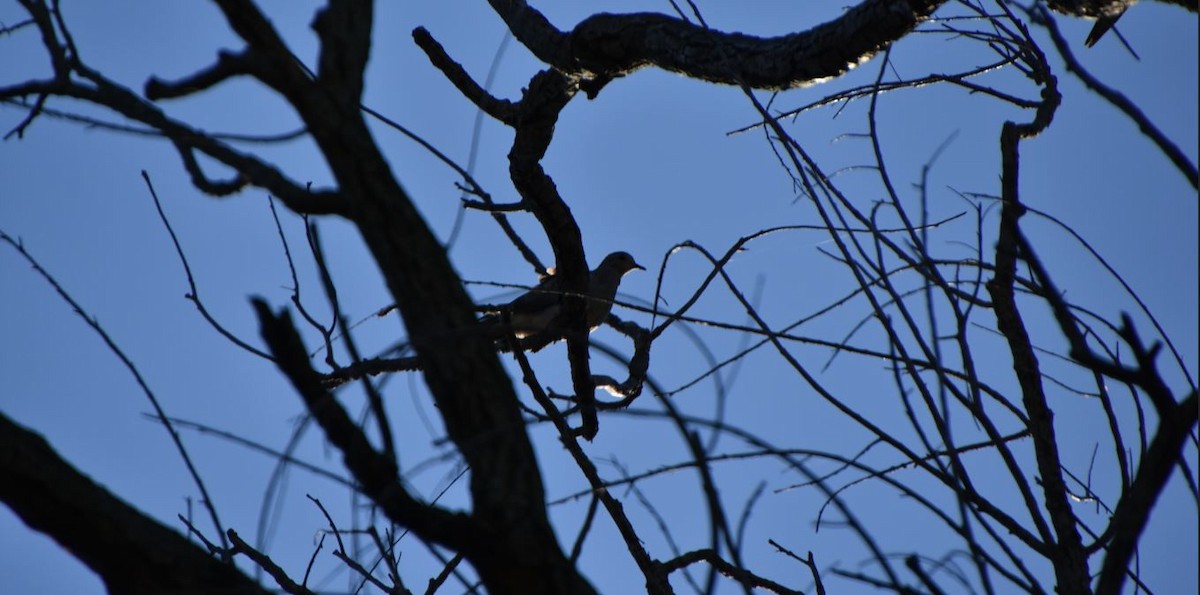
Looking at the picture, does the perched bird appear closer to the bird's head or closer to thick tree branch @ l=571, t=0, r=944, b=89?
thick tree branch @ l=571, t=0, r=944, b=89

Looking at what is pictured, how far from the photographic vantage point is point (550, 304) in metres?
6.84

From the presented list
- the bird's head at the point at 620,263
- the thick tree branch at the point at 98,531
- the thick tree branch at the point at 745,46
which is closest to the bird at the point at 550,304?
the bird's head at the point at 620,263

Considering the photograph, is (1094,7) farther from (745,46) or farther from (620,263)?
(620,263)

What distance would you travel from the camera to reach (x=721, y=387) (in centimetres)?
203

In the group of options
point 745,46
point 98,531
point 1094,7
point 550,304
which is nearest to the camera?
point 98,531

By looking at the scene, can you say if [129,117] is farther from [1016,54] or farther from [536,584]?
[1016,54]

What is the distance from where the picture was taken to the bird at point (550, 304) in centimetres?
282

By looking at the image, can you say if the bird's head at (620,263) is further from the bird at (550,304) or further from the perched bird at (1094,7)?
the perched bird at (1094,7)

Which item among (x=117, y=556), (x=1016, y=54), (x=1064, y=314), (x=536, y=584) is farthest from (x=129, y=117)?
(x=1016, y=54)

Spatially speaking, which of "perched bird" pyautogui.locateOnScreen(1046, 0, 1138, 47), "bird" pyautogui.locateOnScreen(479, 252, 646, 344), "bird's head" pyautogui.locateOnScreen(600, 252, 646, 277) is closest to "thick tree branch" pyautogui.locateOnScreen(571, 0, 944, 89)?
"perched bird" pyautogui.locateOnScreen(1046, 0, 1138, 47)

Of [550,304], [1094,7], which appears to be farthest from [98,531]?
[550,304]

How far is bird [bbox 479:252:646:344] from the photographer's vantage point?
2816mm

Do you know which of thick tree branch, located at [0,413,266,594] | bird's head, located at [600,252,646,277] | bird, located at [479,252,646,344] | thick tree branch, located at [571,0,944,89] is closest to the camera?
thick tree branch, located at [0,413,266,594]

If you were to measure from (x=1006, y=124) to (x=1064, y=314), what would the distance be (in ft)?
6.43
